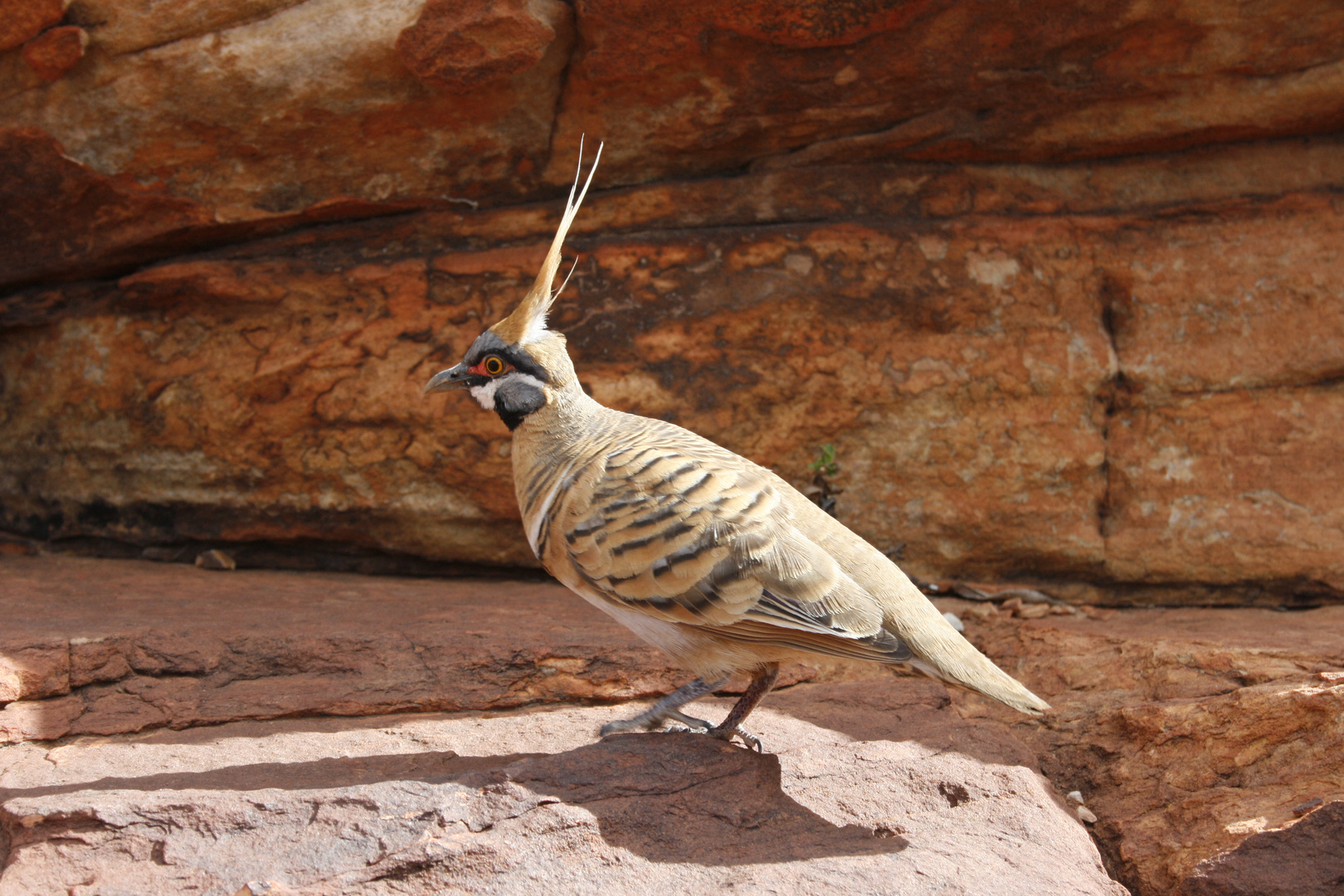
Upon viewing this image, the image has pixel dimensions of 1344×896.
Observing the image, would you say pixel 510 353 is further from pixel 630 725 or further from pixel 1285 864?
pixel 1285 864

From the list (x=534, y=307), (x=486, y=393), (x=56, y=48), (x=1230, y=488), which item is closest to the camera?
(x=534, y=307)

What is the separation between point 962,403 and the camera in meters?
5.65

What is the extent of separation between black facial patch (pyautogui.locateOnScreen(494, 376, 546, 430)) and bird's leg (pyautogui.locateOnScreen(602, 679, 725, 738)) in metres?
1.31

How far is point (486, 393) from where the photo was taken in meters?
4.16

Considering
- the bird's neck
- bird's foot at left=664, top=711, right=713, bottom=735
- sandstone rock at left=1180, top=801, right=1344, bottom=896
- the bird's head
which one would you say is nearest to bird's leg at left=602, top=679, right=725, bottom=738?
bird's foot at left=664, top=711, right=713, bottom=735

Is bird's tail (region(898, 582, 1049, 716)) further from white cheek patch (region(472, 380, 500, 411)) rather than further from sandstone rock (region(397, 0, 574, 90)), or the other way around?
sandstone rock (region(397, 0, 574, 90))

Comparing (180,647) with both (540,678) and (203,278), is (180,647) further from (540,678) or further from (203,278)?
(203,278)

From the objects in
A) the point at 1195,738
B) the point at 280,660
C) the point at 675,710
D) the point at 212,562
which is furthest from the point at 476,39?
the point at 1195,738

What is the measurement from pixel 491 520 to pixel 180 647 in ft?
6.78

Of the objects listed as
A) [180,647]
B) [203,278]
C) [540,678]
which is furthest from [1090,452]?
[203,278]

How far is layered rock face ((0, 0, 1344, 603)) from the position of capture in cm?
529

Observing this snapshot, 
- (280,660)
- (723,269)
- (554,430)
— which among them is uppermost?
(723,269)

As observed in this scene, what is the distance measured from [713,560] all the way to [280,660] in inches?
81.2

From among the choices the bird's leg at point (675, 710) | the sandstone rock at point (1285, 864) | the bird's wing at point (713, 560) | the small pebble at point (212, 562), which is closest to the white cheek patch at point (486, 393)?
the bird's wing at point (713, 560)
